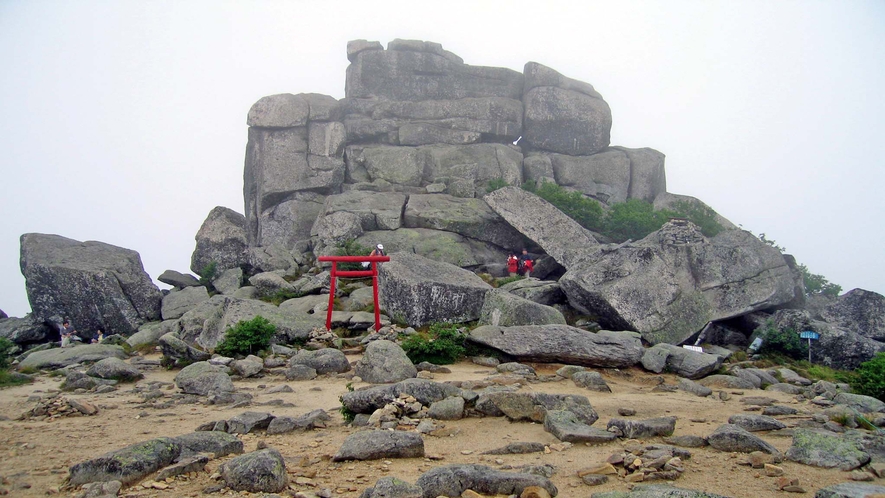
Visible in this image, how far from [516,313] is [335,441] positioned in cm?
856

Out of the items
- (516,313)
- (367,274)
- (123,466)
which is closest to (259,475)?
(123,466)

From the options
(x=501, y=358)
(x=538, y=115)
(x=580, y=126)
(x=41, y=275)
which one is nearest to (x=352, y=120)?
(x=538, y=115)

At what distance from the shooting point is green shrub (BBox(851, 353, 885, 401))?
1230 centimetres

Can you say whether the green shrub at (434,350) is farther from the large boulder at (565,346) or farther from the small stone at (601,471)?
the small stone at (601,471)

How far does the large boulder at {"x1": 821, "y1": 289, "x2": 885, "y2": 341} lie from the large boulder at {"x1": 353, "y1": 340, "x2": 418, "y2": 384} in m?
14.3

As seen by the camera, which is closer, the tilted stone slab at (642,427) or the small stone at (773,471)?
the small stone at (773,471)

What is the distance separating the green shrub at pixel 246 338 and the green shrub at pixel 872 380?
12785 millimetres

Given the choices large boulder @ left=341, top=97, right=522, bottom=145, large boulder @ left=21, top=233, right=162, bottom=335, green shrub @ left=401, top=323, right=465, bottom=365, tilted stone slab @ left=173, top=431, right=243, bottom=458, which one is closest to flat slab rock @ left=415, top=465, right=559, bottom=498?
tilted stone slab @ left=173, top=431, right=243, bottom=458

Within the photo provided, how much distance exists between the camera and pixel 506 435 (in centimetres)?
897

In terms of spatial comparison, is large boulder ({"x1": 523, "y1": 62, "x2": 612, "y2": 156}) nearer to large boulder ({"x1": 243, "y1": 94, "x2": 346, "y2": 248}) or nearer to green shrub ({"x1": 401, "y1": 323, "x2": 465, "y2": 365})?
large boulder ({"x1": 243, "y1": 94, "x2": 346, "y2": 248})

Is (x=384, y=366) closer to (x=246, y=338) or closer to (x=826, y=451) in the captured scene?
(x=246, y=338)

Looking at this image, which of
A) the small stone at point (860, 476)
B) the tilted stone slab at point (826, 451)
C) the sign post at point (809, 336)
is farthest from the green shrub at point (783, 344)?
the small stone at point (860, 476)

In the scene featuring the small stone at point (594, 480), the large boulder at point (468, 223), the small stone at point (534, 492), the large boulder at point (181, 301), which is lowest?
the large boulder at point (181, 301)

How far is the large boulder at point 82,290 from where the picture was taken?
22688 millimetres
